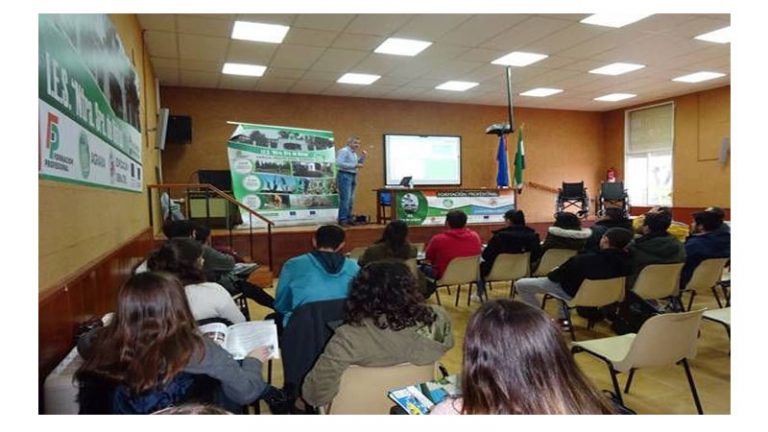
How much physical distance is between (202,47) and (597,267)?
542 centimetres

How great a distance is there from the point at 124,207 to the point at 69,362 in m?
A: 2.33

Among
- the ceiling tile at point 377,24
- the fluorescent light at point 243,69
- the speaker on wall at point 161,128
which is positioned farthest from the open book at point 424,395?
the fluorescent light at point 243,69

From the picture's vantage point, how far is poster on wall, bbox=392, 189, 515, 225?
7.55 meters

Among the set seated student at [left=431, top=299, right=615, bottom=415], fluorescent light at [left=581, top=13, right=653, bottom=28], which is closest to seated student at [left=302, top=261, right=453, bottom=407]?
seated student at [left=431, top=299, right=615, bottom=415]

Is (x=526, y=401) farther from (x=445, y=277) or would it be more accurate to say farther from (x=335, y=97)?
(x=335, y=97)

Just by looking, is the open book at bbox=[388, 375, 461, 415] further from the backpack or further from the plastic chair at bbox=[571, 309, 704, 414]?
the backpack

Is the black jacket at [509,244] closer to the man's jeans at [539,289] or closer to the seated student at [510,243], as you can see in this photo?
the seated student at [510,243]

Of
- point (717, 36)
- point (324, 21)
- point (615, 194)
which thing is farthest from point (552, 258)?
point (615, 194)

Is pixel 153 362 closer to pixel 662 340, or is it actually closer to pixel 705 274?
pixel 662 340

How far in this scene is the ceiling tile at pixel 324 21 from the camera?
518 centimetres

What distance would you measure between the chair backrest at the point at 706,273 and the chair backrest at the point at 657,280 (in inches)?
12.0

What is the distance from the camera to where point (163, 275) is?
1535 millimetres

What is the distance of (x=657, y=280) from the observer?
373cm

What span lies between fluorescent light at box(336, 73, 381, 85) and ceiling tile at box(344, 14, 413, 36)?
2131 mm
